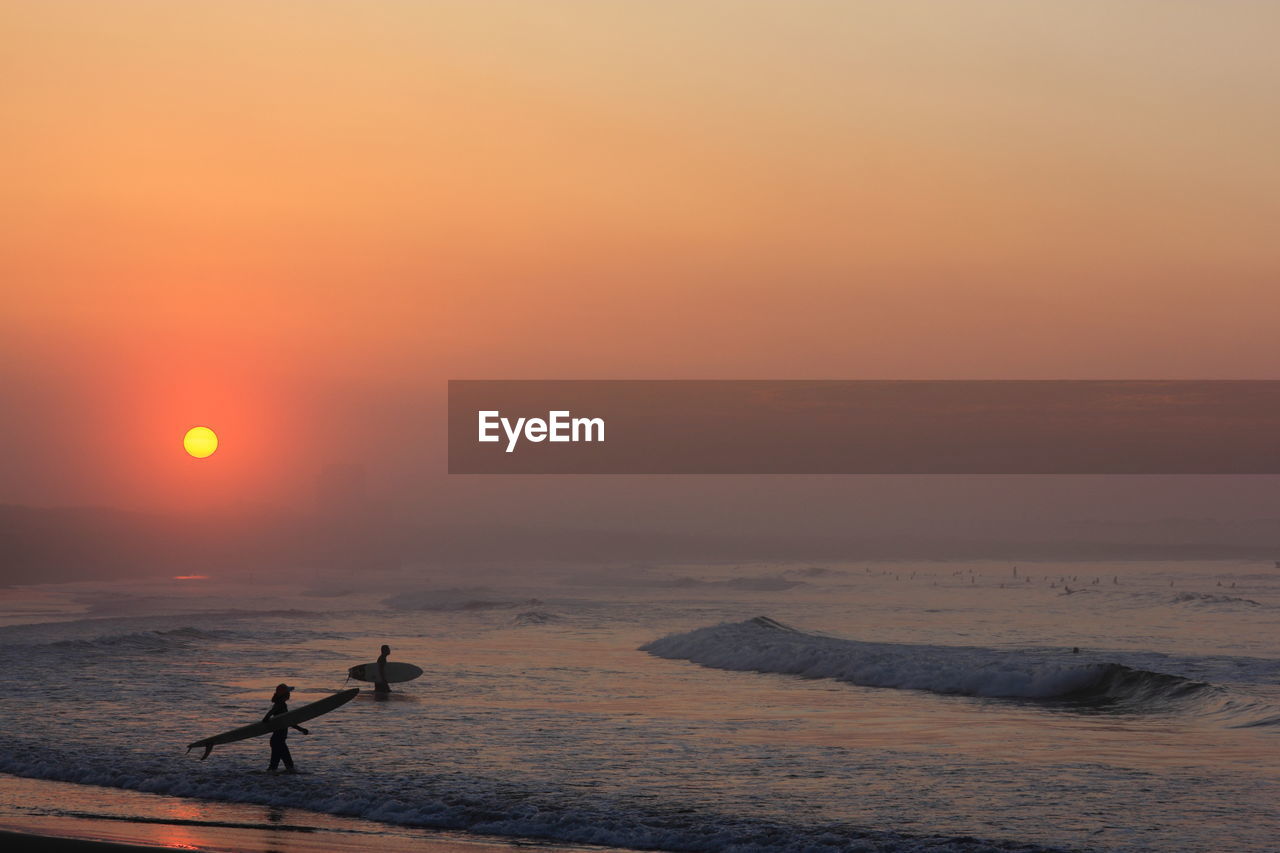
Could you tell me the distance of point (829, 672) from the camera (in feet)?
138

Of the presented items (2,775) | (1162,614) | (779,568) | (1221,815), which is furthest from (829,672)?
Answer: (779,568)

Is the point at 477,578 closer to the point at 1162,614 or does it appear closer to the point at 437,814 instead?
the point at 1162,614

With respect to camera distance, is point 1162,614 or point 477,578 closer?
point 1162,614

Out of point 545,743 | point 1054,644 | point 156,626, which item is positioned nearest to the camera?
point 545,743

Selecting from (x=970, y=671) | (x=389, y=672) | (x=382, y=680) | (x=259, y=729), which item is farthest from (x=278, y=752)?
(x=970, y=671)

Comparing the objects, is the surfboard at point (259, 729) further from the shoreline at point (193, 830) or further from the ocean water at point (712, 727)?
the shoreline at point (193, 830)

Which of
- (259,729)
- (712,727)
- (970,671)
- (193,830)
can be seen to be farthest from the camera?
(970,671)

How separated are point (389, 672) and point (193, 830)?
60.6ft

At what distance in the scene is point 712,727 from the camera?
28.2 metres

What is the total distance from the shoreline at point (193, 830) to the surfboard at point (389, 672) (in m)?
14.5

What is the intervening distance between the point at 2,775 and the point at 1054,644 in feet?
143

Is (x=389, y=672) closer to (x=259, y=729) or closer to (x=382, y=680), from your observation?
(x=382, y=680)

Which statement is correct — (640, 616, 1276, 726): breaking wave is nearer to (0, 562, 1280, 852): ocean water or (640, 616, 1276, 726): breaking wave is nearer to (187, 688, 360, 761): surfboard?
(0, 562, 1280, 852): ocean water

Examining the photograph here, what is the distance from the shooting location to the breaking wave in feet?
110
